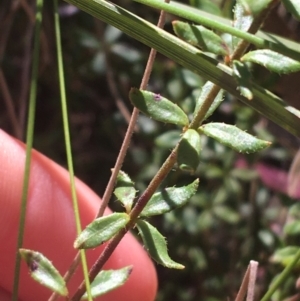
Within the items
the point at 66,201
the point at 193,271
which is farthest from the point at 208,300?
the point at 66,201

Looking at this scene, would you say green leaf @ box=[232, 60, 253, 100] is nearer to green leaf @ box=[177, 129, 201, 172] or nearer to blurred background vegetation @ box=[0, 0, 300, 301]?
green leaf @ box=[177, 129, 201, 172]

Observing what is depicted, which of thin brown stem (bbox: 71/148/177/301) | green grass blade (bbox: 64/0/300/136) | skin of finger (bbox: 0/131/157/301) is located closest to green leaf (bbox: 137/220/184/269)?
thin brown stem (bbox: 71/148/177/301)

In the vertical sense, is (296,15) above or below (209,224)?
above

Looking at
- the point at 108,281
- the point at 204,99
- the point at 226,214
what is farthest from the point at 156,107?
the point at 226,214

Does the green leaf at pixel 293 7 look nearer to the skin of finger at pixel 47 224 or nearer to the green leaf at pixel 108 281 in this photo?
the green leaf at pixel 108 281

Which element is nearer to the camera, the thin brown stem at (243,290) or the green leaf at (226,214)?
the thin brown stem at (243,290)

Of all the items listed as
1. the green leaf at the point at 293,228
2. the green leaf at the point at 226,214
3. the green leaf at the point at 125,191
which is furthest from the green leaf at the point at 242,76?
the green leaf at the point at 226,214

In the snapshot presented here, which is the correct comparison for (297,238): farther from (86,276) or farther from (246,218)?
(86,276)
